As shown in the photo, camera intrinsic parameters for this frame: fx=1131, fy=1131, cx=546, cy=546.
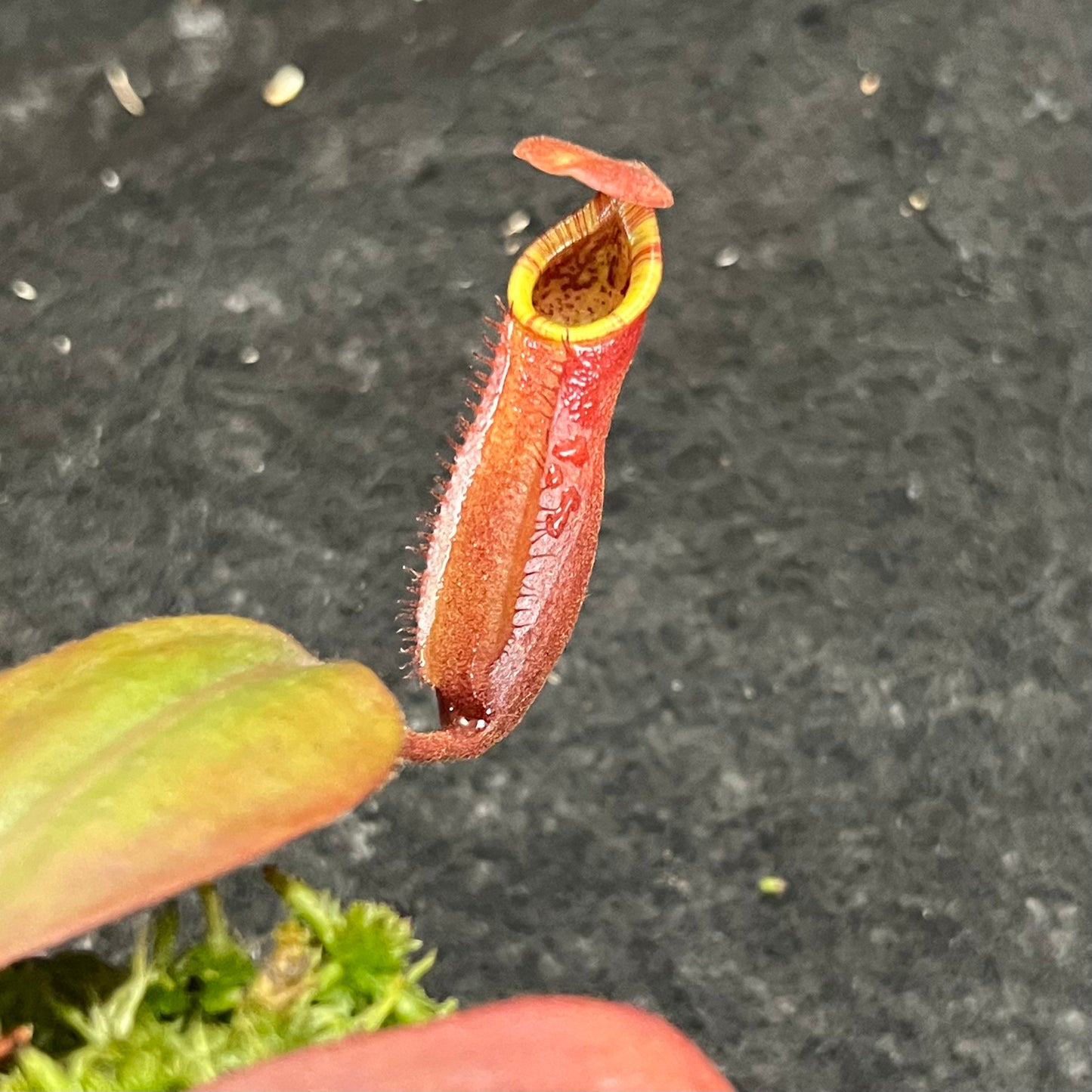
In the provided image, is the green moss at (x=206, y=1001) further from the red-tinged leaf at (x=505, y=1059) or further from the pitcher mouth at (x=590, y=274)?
the pitcher mouth at (x=590, y=274)

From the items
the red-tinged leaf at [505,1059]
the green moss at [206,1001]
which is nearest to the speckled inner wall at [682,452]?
the green moss at [206,1001]

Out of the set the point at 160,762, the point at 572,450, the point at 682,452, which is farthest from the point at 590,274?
the point at 682,452

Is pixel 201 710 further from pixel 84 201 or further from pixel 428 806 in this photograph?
pixel 84 201

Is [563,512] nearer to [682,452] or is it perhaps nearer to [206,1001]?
[206,1001]

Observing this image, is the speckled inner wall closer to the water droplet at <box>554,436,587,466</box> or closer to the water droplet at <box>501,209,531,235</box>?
the water droplet at <box>501,209,531,235</box>

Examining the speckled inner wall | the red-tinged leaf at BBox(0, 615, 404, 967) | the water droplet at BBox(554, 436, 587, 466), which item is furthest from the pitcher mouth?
the speckled inner wall

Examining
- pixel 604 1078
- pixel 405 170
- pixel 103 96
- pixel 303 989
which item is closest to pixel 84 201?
pixel 103 96
